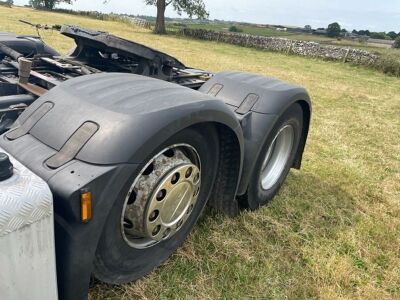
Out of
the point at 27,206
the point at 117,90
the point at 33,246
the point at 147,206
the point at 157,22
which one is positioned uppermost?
the point at 117,90

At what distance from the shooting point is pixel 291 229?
2.89 m

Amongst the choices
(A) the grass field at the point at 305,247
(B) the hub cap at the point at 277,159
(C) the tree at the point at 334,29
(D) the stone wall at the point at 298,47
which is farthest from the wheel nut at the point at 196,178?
(C) the tree at the point at 334,29

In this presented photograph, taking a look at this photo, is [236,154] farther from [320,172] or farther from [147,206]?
[320,172]

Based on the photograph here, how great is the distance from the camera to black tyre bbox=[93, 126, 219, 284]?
5.70 feet

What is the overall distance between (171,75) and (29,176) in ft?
5.76

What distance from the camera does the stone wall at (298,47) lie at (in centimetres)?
1795

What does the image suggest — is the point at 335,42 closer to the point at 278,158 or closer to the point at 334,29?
the point at 334,29

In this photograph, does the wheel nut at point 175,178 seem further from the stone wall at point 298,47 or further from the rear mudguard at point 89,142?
the stone wall at point 298,47

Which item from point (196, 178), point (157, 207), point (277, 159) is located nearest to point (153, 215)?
point (157, 207)

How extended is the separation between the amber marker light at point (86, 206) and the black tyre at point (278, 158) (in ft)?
4.77

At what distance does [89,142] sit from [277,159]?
80.9 inches

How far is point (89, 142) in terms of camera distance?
4.76 ft

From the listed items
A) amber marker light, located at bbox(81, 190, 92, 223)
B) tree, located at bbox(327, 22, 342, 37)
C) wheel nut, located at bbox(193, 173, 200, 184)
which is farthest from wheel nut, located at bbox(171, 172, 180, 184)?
tree, located at bbox(327, 22, 342, 37)

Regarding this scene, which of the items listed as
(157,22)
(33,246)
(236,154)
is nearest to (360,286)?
(236,154)
